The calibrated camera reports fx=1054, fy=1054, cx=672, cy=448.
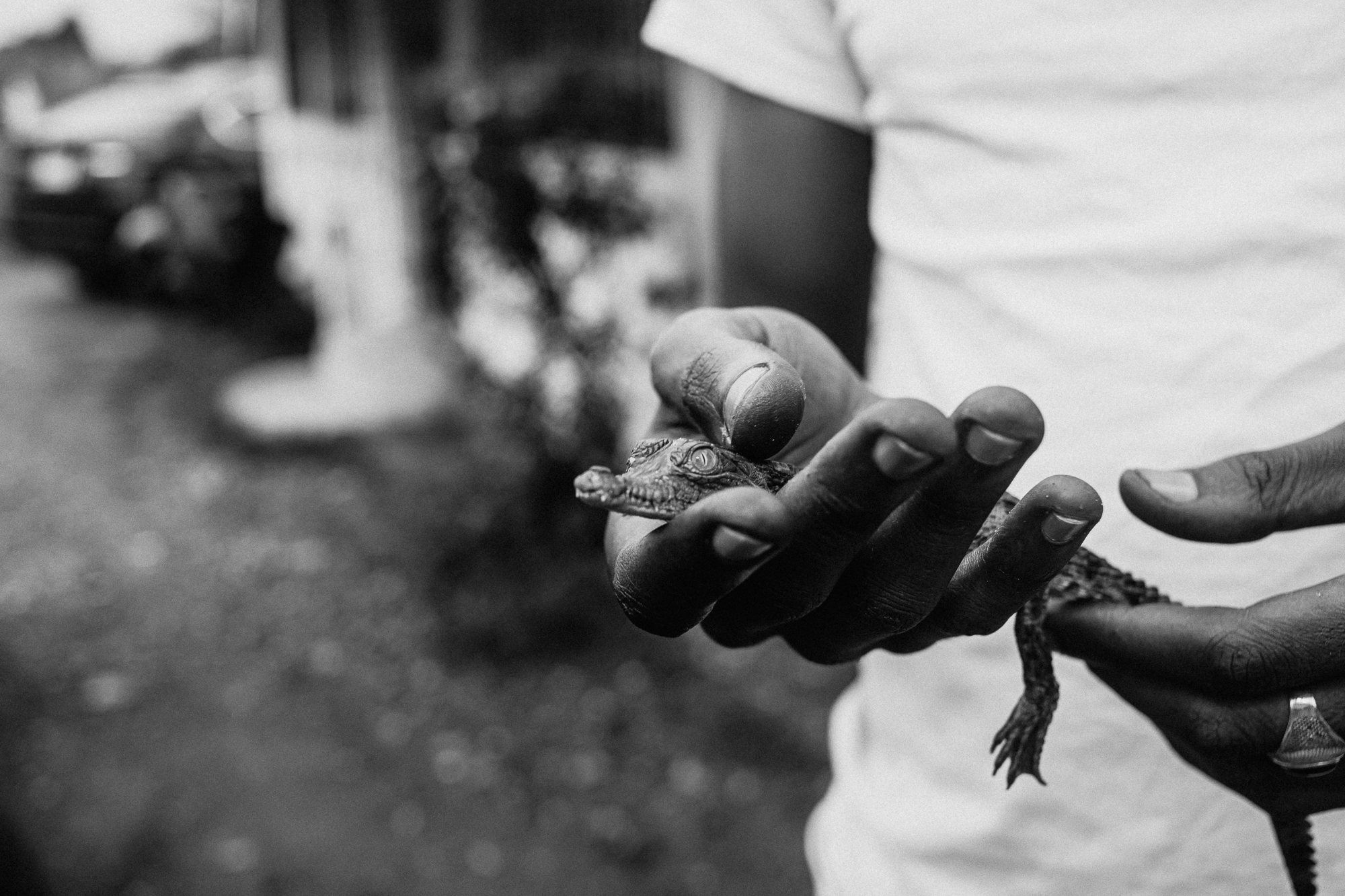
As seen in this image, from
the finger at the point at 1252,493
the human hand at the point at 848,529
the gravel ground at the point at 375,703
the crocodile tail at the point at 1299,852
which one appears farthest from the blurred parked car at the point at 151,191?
the crocodile tail at the point at 1299,852

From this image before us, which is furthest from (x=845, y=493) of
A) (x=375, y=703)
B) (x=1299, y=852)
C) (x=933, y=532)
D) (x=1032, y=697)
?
(x=375, y=703)

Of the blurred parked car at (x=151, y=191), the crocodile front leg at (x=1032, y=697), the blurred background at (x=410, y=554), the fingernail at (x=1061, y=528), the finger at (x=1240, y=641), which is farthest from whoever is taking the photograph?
the blurred parked car at (x=151, y=191)

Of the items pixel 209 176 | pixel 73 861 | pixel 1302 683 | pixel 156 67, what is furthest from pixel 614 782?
pixel 156 67

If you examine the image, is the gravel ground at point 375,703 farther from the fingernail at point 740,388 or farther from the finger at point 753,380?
the fingernail at point 740,388

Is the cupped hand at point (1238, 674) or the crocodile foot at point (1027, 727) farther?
the crocodile foot at point (1027, 727)

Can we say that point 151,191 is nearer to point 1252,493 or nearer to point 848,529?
point 848,529

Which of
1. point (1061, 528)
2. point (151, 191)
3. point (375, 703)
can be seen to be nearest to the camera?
point (1061, 528)
